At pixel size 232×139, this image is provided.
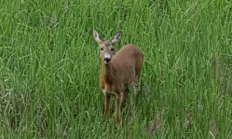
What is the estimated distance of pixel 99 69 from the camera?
6.46 m

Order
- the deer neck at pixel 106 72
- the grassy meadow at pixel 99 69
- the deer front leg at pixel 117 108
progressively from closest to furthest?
the grassy meadow at pixel 99 69, the deer front leg at pixel 117 108, the deer neck at pixel 106 72

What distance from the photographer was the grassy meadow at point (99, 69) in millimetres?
5436

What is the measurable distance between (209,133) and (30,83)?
1904 mm

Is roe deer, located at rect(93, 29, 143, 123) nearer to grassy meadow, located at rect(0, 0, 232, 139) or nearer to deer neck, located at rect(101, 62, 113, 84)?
deer neck, located at rect(101, 62, 113, 84)

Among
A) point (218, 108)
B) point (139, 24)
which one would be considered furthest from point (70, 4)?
point (218, 108)

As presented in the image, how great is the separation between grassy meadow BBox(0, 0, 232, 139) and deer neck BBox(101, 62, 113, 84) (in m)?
0.20

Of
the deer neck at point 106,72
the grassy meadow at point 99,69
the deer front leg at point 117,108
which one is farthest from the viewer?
the deer neck at point 106,72

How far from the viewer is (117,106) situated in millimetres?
5996

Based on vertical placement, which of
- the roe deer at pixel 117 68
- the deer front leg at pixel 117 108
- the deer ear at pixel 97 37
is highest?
the deer ear at pixel 97 37

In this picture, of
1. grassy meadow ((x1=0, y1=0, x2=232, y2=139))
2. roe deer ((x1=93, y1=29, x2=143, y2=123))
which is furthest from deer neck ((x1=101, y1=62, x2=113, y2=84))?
grassy meadow ((x1=0, y1=0, x2=232, y2=139))

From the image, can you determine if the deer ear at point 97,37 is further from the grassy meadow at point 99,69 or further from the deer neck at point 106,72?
the grassy meadow at point 99,69

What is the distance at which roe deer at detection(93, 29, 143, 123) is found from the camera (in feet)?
19.2

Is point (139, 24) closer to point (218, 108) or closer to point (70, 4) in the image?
point (70, 4)

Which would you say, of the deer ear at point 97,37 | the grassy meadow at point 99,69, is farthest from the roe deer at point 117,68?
the grassy meadow at point 99,69
